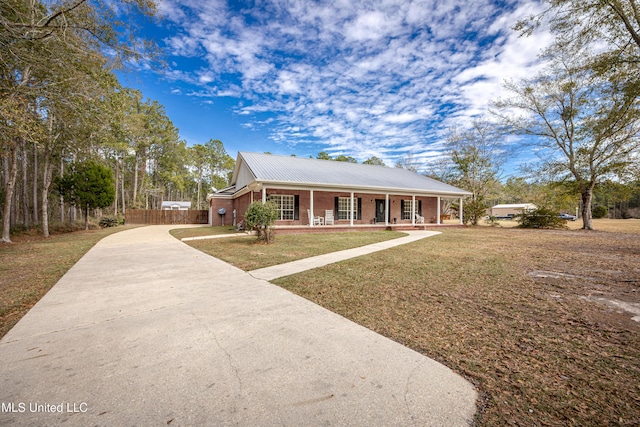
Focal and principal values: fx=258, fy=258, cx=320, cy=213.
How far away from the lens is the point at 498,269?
5848 millimetres

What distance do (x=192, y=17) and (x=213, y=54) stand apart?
270 cm

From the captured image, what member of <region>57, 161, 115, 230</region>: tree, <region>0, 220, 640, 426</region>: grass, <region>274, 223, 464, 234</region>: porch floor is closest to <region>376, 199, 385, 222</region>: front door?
<region>274, 223, 464, 234</region>: porch floor

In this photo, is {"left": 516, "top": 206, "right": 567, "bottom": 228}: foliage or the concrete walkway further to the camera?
{"left": 516, "top": 206, "right": 567, "bottom": 228}: foliage

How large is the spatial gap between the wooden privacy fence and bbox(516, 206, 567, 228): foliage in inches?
1120

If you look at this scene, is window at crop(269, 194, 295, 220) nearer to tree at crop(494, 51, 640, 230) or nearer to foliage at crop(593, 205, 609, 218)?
tree at crop(494, 51, 640, 230)

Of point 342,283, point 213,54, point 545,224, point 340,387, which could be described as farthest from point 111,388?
point 545,224

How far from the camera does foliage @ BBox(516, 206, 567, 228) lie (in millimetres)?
18516

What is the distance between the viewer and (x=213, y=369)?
2.12 metres

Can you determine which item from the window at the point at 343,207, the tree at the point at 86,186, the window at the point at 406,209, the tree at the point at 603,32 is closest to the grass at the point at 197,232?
the tree at the point at 86,186

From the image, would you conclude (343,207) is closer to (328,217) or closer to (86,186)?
(328,217)

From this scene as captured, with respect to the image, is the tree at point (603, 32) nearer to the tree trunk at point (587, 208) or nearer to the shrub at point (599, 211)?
the tree trunk at point (587, 208)

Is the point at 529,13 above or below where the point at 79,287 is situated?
above

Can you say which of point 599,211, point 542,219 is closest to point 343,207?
point 542,219

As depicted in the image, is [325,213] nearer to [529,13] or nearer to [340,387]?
[529,13]
